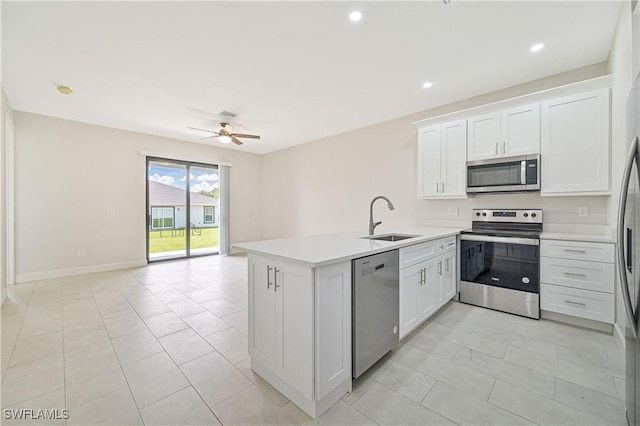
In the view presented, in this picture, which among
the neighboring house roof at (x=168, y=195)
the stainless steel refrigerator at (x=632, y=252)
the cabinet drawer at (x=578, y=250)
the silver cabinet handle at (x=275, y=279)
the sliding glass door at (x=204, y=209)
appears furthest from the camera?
the sliding glass door at (x=204, y=209)

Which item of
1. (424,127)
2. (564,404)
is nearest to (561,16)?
(424,127)

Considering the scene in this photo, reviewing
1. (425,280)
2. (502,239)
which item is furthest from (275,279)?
(502,239)

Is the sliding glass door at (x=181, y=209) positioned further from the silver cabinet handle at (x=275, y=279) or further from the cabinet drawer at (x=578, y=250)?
the cabinet drawer at (x=578, y=250)

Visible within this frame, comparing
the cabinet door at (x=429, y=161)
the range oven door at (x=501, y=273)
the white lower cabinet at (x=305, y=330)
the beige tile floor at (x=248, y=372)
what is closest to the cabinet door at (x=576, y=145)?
the range oven door at (x=501, y=273)

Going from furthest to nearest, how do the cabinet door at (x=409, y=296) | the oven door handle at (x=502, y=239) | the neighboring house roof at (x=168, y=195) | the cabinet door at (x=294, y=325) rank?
1. the neighboring house roof at (x=168, y=195)
2. the oven door handle at (x=502, y=239)
3. the cabinet door at (x=409, y=296)
4. the cabinet door at (x=294, y=325)

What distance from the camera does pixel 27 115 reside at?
14.0 ft

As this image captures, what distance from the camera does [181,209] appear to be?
6090mm

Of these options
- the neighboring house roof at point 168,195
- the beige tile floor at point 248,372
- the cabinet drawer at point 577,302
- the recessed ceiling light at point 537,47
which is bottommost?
the beige tile floor at point 248,372

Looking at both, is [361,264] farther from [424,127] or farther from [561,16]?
[424,127]

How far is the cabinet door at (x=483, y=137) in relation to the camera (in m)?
3.20

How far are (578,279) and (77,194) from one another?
287 inches

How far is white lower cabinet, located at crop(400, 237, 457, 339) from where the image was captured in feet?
7.34

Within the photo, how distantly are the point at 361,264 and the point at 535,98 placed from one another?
2909 millimetres

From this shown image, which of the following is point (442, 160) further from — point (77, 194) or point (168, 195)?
point (77, 194)
